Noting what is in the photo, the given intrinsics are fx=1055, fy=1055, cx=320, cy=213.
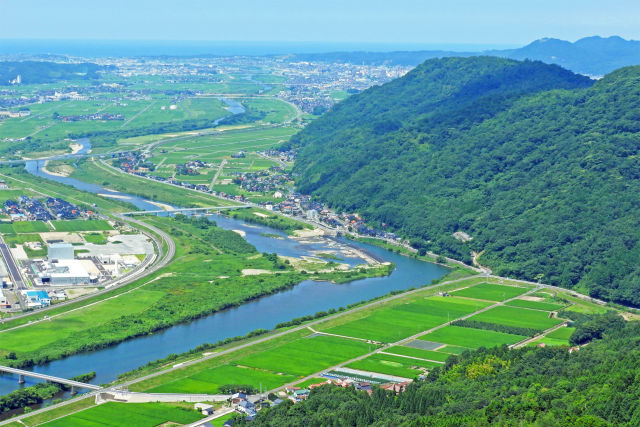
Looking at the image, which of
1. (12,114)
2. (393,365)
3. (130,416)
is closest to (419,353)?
(393,365)

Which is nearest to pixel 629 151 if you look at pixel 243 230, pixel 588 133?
pixel 588 133

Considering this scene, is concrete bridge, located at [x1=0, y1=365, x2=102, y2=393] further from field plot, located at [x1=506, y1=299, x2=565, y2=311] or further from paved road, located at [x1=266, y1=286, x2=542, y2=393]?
field plot, located at [x1=506, y1=299, x2=565, y2=311]

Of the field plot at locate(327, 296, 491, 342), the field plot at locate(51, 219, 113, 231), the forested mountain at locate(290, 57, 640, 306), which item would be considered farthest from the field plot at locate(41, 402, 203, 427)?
the field plot at locate(51, 219, 113, 231)

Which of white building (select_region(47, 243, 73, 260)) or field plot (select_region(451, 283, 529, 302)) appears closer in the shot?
field plot (select_region(451, 283, 529, 302))

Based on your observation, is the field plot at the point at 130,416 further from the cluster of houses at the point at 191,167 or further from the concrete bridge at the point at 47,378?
the cluster of houses at the point at 191,167

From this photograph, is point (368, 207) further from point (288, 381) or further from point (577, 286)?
point (288, 381)

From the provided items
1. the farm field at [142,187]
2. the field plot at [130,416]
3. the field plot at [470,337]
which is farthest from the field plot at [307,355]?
the farm field at [142,187]
